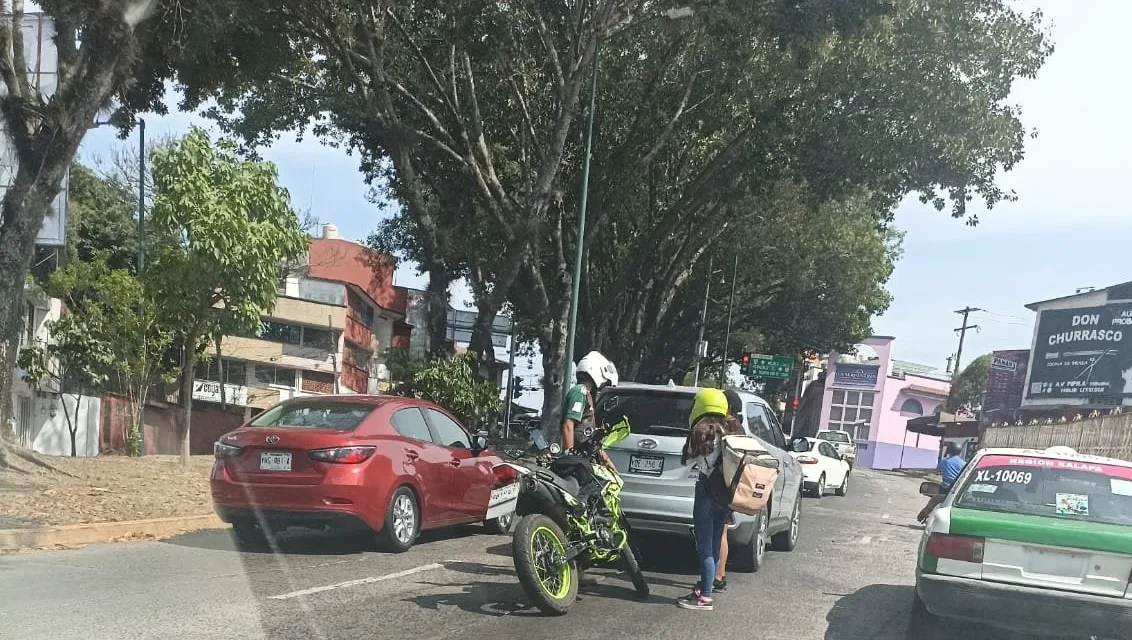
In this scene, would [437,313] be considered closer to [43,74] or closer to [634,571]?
[43,74]

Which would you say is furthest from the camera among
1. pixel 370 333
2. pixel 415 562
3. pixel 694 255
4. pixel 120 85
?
pixel 370 333

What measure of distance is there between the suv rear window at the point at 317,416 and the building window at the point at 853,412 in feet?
206

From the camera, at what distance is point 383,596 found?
6.86 m

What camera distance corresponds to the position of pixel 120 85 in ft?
39.3

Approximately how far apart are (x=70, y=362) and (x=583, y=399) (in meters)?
19.2

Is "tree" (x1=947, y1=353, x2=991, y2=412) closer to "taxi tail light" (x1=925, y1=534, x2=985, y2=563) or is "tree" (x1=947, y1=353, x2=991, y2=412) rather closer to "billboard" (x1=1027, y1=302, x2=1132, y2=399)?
"billboard" (x1=1027, y1=302, x2=1132, y2=399)

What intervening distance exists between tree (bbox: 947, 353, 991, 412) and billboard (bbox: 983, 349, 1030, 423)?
20239 millimetres

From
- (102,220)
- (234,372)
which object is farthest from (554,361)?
(234,372)

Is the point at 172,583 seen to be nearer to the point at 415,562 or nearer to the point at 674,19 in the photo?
the point at 415,562

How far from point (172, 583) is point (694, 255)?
904 inches

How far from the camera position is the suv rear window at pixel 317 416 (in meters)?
8.72

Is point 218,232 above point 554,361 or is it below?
above

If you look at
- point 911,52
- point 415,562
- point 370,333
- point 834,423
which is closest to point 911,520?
point 911,52

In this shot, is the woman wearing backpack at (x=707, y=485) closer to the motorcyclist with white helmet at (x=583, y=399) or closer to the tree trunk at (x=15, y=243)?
the motorcyclist with white helmet at (x=583, y=399)
